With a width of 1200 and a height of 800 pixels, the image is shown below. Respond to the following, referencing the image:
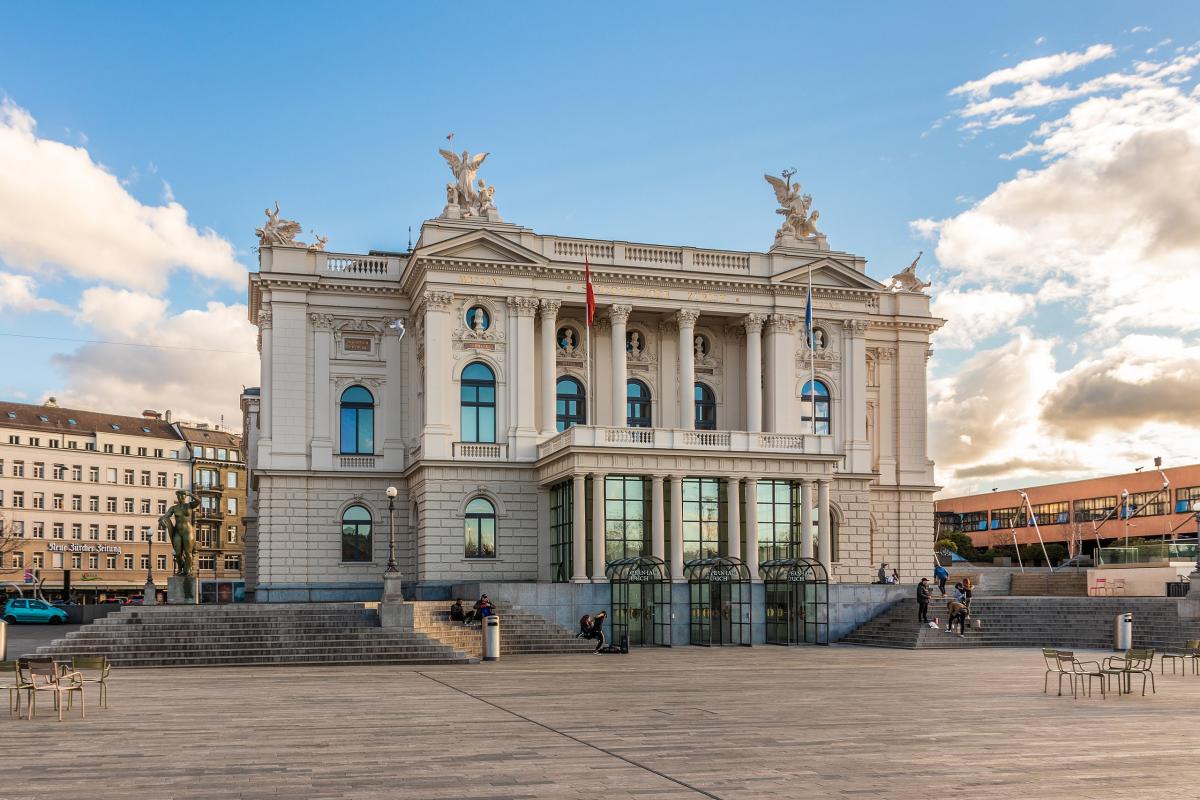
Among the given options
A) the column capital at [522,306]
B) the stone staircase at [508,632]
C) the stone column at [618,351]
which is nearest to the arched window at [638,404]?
the stone column at [618,351]

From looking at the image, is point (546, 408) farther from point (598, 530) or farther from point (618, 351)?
point (598, 530)

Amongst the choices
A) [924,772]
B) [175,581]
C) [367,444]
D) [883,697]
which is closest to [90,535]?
[367,444]

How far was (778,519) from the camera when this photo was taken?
56.8 m

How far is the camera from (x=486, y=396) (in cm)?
5925

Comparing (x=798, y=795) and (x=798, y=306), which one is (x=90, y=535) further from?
(x=798, y=795)

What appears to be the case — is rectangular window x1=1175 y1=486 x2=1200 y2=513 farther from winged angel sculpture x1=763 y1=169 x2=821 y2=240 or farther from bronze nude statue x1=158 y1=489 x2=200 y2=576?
bronze nude statue x1=158 y1=489 x2=200 y2=576

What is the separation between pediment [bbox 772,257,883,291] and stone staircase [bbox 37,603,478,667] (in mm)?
29181

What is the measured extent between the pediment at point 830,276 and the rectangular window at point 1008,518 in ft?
240

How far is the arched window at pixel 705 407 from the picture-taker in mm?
64438

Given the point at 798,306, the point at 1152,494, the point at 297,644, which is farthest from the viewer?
the point at 1152,494

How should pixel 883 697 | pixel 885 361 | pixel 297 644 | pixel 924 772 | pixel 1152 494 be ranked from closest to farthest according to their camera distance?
pixel 924 772
pixel 883 697
pixel 297 644
pixel 885 361
pixel 1152 494

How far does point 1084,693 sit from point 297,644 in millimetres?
23555

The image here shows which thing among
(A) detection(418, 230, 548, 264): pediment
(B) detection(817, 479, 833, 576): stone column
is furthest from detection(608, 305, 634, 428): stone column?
(B) detection(817, 479, 833, 576): stone column

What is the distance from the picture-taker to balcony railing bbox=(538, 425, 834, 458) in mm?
53344
